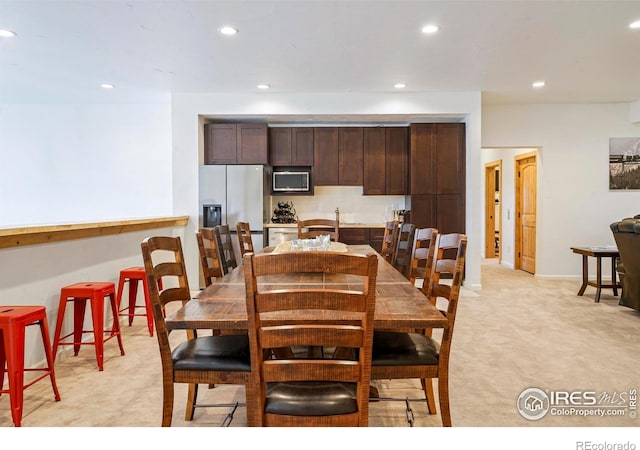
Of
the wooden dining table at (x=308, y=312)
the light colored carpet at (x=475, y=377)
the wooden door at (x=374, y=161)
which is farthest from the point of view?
the wooden door at (x=374, y=161)

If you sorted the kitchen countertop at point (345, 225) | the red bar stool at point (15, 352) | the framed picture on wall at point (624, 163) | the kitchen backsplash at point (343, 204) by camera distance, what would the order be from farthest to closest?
the kitchen backsplash at point (343, 204) < the framed picture on wall at point (624, 163) < the kitchen countertop at point (345, 225) < the red bar stool at point (15, 352)

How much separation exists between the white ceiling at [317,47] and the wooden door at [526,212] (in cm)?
164

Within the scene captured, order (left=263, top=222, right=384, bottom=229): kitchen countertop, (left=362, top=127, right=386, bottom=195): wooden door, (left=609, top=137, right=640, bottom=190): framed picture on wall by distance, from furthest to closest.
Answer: (left=609, top=137, right=640, bottom=190): framed picture on wall
(left=362, top=127, right=386, bottom=195): wooden door
(left=263, top=222, right=384, bottom=229): kitchen countertop

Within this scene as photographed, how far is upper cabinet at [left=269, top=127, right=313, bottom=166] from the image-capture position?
6223mm

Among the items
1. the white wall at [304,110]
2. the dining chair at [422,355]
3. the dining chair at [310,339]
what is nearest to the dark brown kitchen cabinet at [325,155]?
the white wall at [304,110]

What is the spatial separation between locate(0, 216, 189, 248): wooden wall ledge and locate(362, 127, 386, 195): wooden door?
309 centimetres

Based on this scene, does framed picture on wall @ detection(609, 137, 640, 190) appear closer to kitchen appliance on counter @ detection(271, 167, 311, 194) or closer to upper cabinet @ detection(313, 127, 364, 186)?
upper cabinet @ detection(313, 127, 364, 186)

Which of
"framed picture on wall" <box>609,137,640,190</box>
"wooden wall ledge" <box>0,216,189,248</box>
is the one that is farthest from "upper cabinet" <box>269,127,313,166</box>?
"framed picture on wall" <box>609,137,640,190</box>

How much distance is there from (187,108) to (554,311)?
514cm

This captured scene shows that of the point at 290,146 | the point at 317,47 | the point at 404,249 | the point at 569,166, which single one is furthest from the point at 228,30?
the point at 569,166

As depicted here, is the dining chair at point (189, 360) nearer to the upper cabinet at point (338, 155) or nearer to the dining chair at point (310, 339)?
the dining chair at point (310, 339)

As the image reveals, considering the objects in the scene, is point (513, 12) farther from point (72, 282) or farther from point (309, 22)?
point (72, 282)

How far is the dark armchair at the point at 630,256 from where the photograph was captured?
410 cm

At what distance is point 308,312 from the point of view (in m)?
1.58
